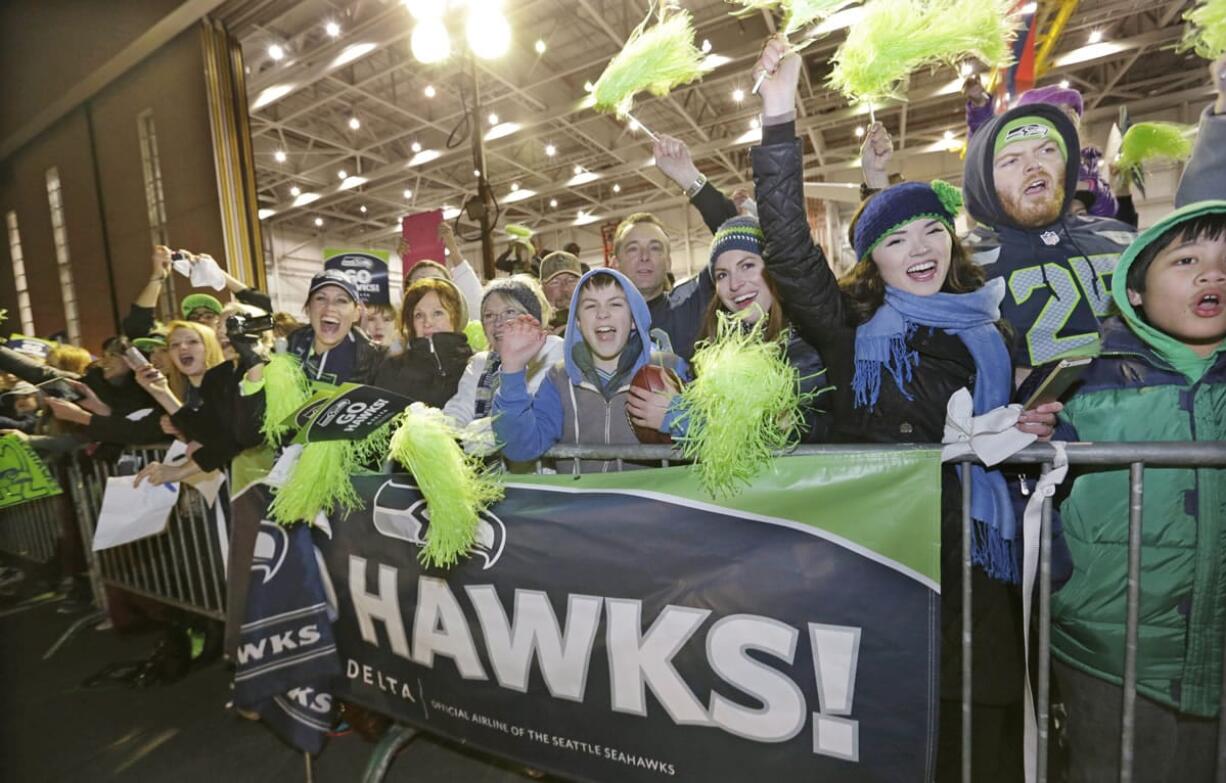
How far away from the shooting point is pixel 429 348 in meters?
2.66

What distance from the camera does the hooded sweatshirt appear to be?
1701 mm

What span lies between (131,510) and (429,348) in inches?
70.0

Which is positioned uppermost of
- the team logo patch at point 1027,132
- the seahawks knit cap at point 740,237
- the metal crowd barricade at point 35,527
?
the team logo patch at point 1027,132

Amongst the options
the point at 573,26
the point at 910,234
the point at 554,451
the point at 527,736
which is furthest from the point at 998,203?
the point at 573,26

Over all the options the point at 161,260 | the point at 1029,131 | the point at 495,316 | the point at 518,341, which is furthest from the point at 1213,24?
the point at 161,260

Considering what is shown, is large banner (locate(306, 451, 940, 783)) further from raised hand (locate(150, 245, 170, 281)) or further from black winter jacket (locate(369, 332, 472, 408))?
raised hand (locate(150, 245, 170, 281))

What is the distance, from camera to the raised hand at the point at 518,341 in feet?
5.66

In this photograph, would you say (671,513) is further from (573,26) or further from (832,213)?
(832,213)

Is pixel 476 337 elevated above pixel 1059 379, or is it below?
above

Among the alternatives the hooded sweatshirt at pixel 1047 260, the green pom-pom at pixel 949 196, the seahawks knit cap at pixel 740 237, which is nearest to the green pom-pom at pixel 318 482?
the seahawks knit cap at pixel 740 237

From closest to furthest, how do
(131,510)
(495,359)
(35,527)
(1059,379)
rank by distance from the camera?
(1059,379)
(495,359)
(131,510)
(35,527)

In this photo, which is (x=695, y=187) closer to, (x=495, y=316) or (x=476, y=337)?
(x=495, y=316)

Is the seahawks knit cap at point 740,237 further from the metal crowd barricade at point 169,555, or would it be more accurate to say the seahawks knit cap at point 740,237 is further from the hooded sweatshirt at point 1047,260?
the metal crowd barricade at point 169,555

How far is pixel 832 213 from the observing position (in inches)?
568
